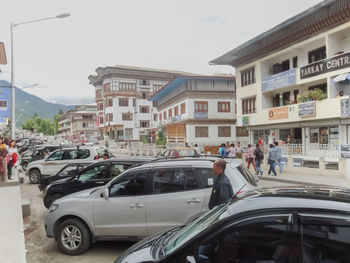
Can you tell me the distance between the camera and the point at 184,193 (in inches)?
232

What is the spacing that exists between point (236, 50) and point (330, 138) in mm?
12560

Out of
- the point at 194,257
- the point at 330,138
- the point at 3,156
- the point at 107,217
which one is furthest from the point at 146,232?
the point at 330,138

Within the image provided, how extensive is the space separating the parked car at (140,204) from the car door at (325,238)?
3110 millimetres

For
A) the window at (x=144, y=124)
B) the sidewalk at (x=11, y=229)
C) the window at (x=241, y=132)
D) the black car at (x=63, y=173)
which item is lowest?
the sidewalk at (x=11, y=229)

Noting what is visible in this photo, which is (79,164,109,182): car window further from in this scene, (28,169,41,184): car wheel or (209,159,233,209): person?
(28,169,41,184): car wheel

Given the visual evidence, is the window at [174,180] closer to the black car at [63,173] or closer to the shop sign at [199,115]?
the black car at [63,173]

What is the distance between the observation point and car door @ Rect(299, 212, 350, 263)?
243 centimetres

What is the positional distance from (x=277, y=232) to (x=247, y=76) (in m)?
32.3

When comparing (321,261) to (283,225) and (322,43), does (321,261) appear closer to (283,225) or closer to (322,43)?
(283,225)

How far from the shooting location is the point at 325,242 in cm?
248

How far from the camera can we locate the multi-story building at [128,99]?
6938cm

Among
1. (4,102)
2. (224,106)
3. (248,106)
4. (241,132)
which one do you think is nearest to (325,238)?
(4,102)

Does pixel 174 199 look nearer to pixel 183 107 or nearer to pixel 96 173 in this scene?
pixel 96 173

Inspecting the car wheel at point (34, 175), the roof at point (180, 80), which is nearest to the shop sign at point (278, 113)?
the roof at point (180, 80)
